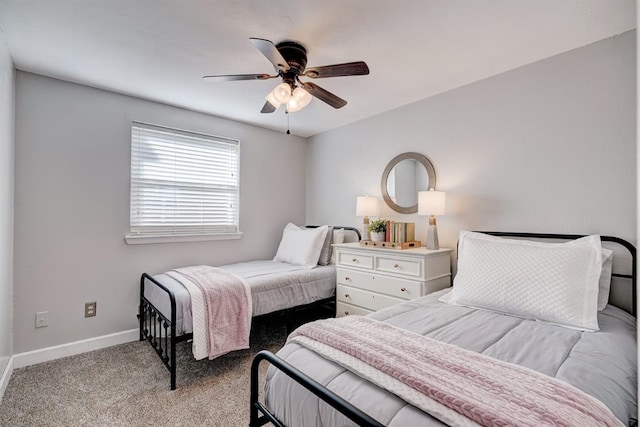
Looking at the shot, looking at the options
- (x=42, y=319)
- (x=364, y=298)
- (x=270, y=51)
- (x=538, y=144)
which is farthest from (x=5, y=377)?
(x=538, y=144)

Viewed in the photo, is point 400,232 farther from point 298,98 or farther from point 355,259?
point 298,98

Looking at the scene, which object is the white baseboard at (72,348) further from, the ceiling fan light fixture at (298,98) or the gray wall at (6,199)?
the ceiling fan light fixture at (298,98)

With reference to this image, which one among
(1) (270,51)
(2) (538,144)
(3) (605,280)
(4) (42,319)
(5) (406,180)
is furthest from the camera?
(5) (406,180)

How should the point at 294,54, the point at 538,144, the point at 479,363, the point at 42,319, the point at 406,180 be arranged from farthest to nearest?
the point at 406,180
the point at 42,319
the point at 538,144
the point at 294,54
the point at 479,363

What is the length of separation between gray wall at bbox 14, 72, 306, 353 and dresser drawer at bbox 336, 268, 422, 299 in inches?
65.5

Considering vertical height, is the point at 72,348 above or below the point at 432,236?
below

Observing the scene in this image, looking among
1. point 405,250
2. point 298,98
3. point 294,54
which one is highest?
point 294,54

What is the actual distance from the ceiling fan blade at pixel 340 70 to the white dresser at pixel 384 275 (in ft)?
4.72

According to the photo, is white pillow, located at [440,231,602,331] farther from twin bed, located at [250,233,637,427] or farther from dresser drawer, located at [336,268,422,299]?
dresser drawer, located at [336,268,422,299]

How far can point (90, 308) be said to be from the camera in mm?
2738

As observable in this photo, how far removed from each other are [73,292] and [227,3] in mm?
2650

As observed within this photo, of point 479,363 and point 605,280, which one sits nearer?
point 479,363

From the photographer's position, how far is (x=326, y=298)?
3.16m

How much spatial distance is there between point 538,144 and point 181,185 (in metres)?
3.28
